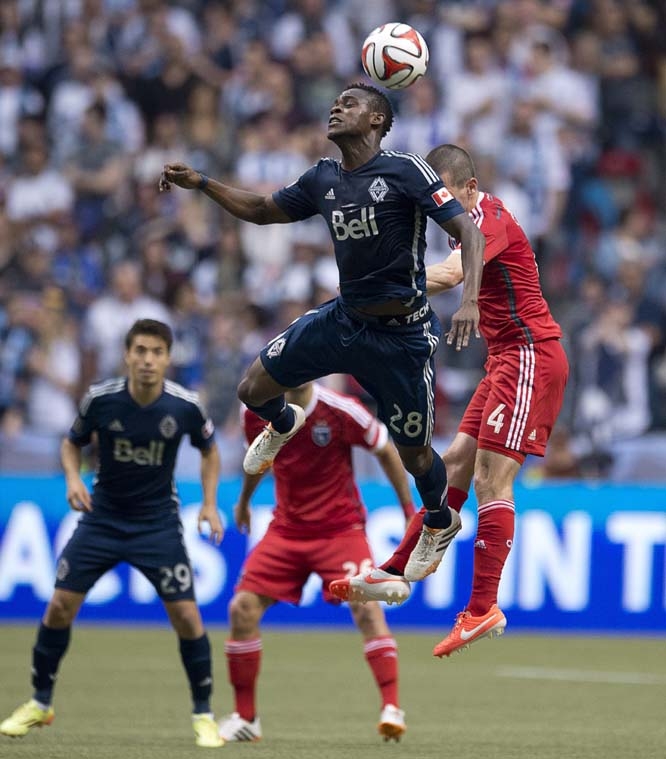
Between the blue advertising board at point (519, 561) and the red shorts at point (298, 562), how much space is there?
4.59 metres

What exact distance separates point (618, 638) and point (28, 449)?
19.3 ft

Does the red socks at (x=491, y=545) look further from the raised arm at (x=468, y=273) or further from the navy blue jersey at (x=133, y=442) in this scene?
the navy blue jersey at (x=133, y=442)

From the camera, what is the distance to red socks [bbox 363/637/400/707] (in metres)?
9.49

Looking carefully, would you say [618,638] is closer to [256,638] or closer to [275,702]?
[275,702]

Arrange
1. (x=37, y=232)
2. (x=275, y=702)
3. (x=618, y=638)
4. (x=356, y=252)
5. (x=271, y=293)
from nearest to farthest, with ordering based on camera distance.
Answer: (x=356, y=252) → (x=275, y=702) → (x=618, y=638) → (x=271, y=293) → (x=37, y=232)

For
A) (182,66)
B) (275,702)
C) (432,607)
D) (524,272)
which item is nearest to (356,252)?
(524,272)

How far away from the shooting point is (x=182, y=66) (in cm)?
1905

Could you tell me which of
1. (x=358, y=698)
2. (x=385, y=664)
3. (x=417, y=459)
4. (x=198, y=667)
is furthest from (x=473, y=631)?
(x=358, y=698)

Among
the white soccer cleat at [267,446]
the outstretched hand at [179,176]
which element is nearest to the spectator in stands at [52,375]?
the white soccer cleat at [267,446]

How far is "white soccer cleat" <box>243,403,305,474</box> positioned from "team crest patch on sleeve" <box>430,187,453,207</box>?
5.25 ft

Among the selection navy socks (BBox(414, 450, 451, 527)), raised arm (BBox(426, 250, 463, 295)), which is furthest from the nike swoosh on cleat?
raised arm (BBox(426, 250, 463, 295))

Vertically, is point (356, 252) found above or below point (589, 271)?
below

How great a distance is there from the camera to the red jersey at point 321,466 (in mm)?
9945

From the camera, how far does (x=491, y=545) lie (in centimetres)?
806
